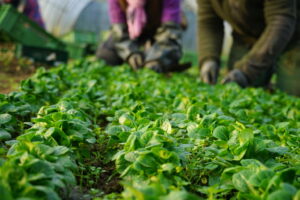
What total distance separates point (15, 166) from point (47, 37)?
6340mm

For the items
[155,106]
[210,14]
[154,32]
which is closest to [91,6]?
[154,32]

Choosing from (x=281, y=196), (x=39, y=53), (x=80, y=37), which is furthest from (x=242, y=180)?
(x=80, y=37)

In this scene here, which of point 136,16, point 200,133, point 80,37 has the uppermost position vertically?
point 136,16

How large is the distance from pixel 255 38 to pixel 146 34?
187 cm

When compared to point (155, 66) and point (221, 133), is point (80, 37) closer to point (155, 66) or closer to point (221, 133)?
point (155, 66)

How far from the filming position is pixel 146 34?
559 centimetres

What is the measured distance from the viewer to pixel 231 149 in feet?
4.00

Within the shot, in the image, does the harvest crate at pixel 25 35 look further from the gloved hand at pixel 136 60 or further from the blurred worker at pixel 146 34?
the gloved hand at pixel 136 60

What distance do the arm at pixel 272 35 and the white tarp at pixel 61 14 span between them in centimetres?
1420

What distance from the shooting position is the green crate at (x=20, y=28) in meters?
5.61

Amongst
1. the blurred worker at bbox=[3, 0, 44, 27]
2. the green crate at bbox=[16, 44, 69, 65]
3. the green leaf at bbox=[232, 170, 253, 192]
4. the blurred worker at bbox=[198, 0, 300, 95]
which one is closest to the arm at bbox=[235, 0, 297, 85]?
the blurred worker at bbox=[198, 0, 300, 95]

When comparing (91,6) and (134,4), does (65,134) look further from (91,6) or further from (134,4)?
(91,6)

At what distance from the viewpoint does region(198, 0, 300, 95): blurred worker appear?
3600mm

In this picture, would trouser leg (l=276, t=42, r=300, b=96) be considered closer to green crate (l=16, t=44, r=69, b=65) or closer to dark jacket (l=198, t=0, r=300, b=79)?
dark jacket (l=198, t=0, r=300, b=79)
